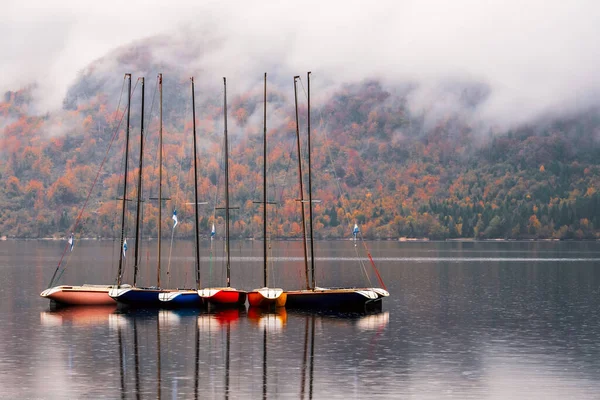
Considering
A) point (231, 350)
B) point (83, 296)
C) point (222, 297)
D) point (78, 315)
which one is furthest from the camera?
point (83, 296)

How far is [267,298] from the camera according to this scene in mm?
95688

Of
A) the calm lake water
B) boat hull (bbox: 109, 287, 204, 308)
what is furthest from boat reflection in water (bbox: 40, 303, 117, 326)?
boat hull (bbox: 109, 287, 204, 308)

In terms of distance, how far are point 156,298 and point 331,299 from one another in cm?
1565

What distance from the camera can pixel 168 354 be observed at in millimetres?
68750

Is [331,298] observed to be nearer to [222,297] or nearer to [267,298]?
[267,298]

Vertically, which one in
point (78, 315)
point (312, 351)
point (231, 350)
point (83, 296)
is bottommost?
point (312, 351)

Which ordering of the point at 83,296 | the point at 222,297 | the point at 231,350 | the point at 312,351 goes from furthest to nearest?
the point at 83,296, the point at 222,297, the point at 231,350, the point at 312,351

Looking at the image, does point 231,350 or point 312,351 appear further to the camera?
point 231,350

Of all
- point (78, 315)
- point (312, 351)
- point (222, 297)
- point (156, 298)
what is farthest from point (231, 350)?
point (156, 298)

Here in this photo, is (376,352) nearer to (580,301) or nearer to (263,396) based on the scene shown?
(263,396)

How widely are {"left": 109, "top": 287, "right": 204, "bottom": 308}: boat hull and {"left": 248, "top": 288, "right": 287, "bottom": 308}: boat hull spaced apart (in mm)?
4636

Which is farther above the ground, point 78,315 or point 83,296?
point 83,296

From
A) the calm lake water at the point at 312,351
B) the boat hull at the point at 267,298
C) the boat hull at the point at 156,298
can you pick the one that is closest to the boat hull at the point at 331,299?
the boat hull at the point at 267,298

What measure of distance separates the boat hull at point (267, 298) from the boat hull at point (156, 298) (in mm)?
4636
